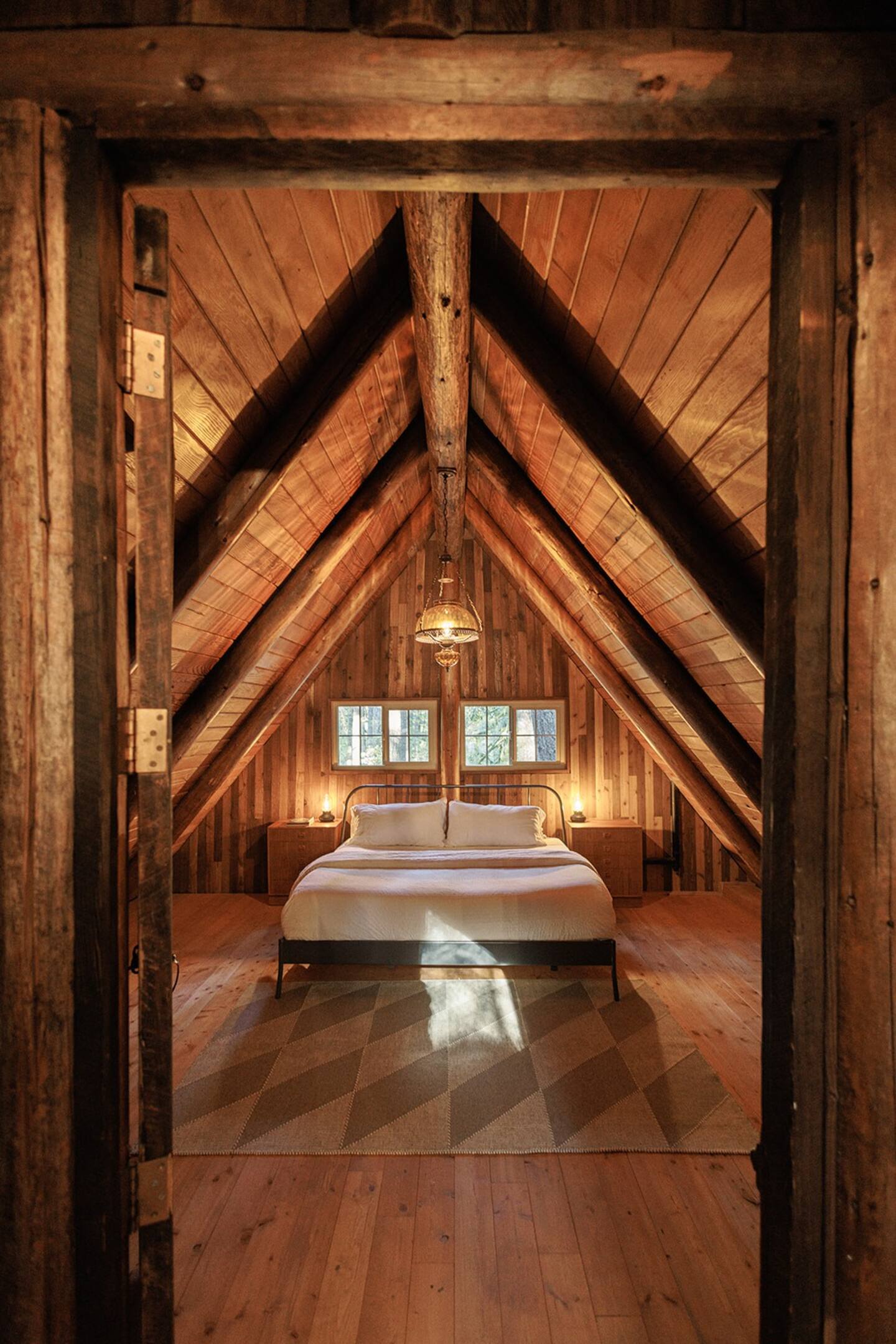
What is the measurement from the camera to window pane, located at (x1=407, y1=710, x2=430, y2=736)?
20.2ft

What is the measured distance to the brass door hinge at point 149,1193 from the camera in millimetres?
1078

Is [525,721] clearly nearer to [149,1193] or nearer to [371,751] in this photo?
[371,751]

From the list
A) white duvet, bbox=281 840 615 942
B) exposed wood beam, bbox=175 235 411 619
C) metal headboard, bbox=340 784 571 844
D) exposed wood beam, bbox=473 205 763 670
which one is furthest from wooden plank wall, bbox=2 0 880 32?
metal headboard, bbox=340 784 571 844

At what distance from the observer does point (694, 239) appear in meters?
1.44

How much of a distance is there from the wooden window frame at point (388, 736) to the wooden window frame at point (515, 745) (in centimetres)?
26

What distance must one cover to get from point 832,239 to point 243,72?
0.96 metres

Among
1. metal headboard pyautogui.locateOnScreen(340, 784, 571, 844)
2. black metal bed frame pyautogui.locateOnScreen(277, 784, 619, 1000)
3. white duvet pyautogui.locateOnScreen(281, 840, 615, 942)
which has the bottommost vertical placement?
black metal bed frame pyautogui.locateOnScreen(277, 784, 619, 1000)

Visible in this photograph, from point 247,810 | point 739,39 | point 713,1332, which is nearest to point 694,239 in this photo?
point 739,39

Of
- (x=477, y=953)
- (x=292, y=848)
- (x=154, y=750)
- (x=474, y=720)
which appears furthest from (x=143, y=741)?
(x=474, y=720)

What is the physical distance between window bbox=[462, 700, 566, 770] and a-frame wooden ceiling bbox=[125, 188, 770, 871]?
2505 mm

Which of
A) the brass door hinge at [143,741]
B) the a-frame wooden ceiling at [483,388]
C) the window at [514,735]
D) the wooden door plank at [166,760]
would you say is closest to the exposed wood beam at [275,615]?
the a-frame wooden ceiling at [483,388]

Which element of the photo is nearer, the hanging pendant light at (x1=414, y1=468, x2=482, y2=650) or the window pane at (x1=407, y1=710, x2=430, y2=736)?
the hanging pendant light at (x1=414, y1=468, x2=482, y2=650)

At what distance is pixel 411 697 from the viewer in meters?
6.12

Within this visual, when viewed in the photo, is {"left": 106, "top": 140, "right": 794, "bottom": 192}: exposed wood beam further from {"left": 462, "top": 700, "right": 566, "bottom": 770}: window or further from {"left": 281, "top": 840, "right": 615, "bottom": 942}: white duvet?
{"left": 462, "top": 700, "right": 566, "bottom": 770}: window
